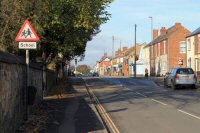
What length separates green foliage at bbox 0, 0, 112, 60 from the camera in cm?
2202

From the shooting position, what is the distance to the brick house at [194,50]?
5593 cm

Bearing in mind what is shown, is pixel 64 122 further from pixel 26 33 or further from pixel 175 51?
pixel 175 51

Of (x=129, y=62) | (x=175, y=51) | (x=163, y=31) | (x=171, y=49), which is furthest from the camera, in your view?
(x=129, y=62)

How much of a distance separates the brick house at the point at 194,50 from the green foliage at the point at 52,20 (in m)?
28.2

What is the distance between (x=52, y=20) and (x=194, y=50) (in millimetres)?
34637

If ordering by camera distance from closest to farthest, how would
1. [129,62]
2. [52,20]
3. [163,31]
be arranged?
1. [52,20]
2. [163,31]
3. [129,62]

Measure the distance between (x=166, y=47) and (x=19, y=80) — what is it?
2529 inches

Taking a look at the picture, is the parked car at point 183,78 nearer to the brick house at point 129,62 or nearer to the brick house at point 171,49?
the brick house at point 171,49

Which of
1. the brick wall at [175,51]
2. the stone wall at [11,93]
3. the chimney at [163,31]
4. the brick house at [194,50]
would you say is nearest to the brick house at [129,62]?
the chimney at [163,31]

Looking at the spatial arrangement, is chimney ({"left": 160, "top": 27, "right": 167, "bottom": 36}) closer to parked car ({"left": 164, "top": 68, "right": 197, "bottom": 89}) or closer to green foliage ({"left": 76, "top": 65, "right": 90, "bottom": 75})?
parked car ({"left": 164, "top": 68, "right": 197, "bottom": 89})

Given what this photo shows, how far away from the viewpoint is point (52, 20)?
26.1 meters

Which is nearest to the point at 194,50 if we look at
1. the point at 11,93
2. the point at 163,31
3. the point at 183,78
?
the point at 183,78

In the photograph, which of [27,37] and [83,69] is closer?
[27,37]

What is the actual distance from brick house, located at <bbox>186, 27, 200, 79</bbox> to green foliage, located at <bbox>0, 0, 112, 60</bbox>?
28.2 metres
